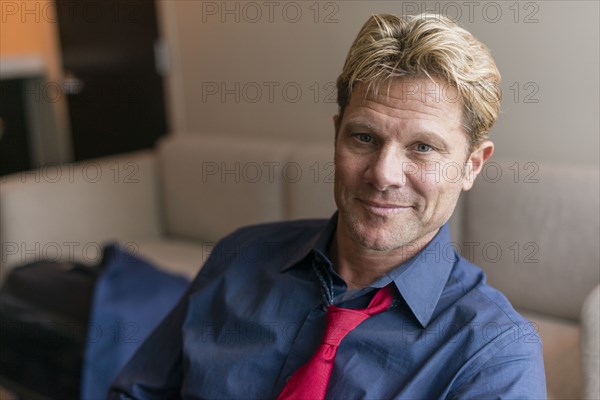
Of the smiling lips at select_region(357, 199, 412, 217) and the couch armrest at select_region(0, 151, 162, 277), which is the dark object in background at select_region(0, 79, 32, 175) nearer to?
the couch armrest at select_region(0, 151, 162, 277)

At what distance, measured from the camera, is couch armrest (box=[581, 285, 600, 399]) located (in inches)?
43.1

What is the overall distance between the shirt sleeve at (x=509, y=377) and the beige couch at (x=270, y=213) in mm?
173

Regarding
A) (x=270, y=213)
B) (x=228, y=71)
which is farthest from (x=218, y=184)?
(x=228, y=71)

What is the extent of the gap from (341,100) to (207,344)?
Answer: 1.63 ft

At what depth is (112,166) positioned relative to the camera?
2.47 m

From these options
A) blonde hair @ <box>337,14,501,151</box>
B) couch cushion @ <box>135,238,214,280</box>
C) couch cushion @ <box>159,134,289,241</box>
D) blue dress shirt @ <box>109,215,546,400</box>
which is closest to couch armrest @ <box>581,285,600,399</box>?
blue dress shirt @ <box>109,215,546,400</box>

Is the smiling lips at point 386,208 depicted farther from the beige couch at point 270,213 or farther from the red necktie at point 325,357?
the beige couch at point 270,213

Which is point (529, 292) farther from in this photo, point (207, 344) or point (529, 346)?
point (207, 344)

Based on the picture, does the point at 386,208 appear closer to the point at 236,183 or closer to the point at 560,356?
the point at 560,356

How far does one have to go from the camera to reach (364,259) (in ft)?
3.90

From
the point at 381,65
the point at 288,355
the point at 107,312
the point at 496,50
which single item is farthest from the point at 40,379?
the point at 496,50

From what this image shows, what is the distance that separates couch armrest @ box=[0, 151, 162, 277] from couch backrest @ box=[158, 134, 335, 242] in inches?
3.4

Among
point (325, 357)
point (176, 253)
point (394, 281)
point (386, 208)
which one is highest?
point (386, 208)

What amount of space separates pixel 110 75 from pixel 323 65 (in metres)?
1.52
